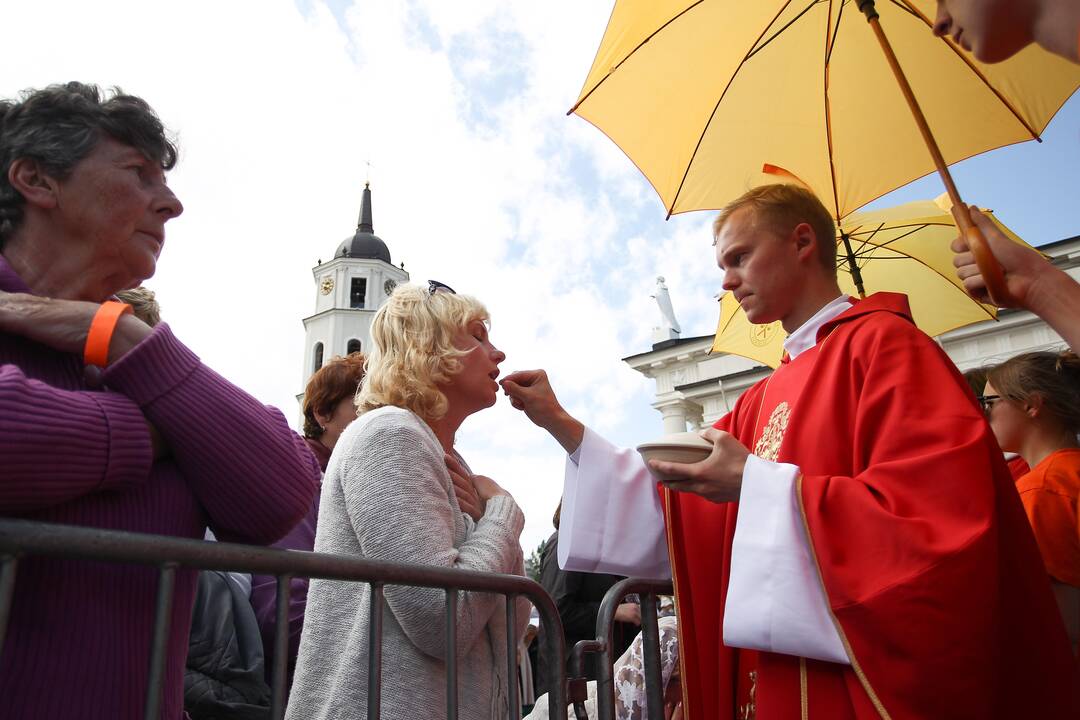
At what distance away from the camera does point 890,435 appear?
220 cm

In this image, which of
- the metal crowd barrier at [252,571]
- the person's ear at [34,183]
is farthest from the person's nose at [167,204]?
the metal crowd barrier at [252,571]

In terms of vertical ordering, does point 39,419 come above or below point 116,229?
below

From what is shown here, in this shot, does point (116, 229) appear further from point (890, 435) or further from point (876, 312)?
point (876, 312)

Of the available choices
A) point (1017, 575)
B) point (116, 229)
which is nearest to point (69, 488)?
point (116, 229)

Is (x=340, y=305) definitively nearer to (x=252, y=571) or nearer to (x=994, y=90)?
(x=994, y=90)

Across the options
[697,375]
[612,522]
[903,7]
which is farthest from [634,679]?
[697,375]

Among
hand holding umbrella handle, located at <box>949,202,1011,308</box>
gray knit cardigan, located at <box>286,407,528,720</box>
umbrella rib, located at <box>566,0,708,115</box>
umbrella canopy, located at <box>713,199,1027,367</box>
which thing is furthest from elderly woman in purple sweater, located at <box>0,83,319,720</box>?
umbrella canopy, located at <box>713,199,1027,367</box>

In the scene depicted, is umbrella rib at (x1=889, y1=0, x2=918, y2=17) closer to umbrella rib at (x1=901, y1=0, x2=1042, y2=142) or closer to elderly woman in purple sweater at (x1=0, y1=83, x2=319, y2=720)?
umbrella rib at (x1=901, y1=0, x2=1042, y2=142)

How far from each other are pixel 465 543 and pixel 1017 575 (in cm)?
146

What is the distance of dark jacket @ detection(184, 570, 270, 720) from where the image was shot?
8.66ft

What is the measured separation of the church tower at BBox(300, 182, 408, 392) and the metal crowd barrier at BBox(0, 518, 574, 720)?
5453 cm

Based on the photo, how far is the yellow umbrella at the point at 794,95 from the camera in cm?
390

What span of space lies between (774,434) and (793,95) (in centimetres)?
226

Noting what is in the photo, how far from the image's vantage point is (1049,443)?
145 inches
